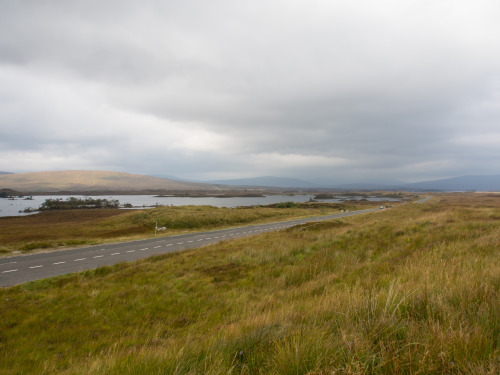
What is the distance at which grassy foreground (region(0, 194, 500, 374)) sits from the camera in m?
2.55

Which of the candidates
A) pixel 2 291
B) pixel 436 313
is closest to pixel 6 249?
pixel 2 291

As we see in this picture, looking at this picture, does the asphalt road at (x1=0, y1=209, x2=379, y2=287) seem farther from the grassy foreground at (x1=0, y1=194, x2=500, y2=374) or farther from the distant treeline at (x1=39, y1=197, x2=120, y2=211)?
the distant treeline at (x1=39, y1=197, x2=120, y2=211)

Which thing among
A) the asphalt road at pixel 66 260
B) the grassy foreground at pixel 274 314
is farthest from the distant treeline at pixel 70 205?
the grassy foreground at pixel 274 314

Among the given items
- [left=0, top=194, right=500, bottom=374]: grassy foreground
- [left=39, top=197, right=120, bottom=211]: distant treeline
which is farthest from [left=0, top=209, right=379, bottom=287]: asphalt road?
[left=39, top=197, right=120, bottom=211]: distant treeline

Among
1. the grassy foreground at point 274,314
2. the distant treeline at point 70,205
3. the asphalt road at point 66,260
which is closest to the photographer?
the grassy foreground at point 274,314

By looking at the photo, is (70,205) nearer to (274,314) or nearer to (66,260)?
(66,260)

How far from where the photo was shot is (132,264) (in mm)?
14266

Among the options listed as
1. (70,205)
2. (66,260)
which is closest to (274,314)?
(66,260)

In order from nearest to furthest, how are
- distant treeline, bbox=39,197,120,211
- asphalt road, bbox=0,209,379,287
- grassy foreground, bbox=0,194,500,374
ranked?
1. grassy foreground, bbox=0,194,500,374
2. asphalt road, bbox=0,209,379,287
3. distant treeline, bbox=39,197,120,211

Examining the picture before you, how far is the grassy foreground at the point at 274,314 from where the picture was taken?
255cm

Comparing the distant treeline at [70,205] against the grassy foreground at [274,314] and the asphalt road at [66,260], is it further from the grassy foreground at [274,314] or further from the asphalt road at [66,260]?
the grassy foreground at [274,314]

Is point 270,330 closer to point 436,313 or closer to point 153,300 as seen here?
point 436,313

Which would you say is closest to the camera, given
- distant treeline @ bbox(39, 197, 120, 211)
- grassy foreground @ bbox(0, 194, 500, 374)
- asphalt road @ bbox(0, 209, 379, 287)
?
grassy foreground @ bbox(0, 194, 500, 374)

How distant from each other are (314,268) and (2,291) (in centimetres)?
1244
